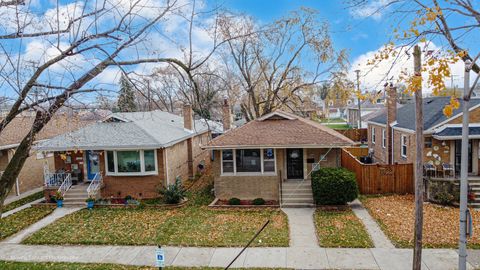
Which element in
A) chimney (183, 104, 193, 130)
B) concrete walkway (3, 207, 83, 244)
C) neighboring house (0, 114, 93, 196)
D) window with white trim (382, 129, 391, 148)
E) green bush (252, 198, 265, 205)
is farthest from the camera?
window with white trim (382, 129, 391, 148)

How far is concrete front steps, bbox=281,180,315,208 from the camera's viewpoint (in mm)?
15875

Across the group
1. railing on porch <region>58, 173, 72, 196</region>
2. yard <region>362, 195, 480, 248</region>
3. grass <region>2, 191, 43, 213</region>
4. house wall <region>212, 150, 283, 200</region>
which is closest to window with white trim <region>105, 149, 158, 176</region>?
railing on porch <region>58, 173, 72, 196</region>

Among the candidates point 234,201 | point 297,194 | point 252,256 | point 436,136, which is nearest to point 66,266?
point 252,256

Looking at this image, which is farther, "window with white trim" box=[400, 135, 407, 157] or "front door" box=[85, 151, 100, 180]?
"window with white trim" box=[400, 135, 407, 157]

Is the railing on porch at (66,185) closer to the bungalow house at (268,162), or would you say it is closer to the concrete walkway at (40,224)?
the concrete walkway at (40,224)

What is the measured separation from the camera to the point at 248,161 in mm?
16984

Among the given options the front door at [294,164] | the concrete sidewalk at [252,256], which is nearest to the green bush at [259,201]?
the front door at [294,164]

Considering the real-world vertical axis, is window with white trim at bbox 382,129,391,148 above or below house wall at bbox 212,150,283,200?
above

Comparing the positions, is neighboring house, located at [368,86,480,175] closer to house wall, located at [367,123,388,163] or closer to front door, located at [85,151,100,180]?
house wall, located at [367,123,388,163]

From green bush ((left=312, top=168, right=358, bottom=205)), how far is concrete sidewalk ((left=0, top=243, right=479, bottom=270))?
14.3ft

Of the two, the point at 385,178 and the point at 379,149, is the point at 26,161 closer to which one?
the point at 385,178

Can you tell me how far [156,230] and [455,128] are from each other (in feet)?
48.5

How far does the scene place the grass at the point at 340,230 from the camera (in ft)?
36.2

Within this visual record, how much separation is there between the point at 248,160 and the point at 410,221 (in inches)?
296
